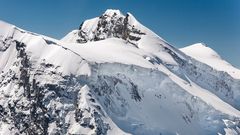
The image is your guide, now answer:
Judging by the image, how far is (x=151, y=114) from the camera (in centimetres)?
19012

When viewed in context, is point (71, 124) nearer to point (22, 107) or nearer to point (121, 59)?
point (22, 107)

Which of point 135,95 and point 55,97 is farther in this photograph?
point 135,95

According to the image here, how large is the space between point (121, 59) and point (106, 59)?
5152 mm

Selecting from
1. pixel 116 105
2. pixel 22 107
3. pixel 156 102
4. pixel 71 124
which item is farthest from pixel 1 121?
pixel 156 102

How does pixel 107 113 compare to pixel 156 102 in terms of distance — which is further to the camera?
pixel 156 102

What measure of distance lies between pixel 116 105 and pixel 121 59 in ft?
51.7

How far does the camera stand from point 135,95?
191375 mm

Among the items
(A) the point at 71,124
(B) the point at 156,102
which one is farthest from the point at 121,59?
(A) the point at 71,124

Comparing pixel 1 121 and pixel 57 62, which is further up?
pixel 57 62

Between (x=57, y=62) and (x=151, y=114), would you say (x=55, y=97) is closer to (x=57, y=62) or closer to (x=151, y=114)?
(x=57, y=62)

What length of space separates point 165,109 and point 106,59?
81.2 ft

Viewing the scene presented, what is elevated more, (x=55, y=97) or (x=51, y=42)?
(x=51, y=42)

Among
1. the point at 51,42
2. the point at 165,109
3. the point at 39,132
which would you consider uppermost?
the point at 51,42

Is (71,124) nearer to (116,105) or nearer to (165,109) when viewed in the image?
(116,105)
